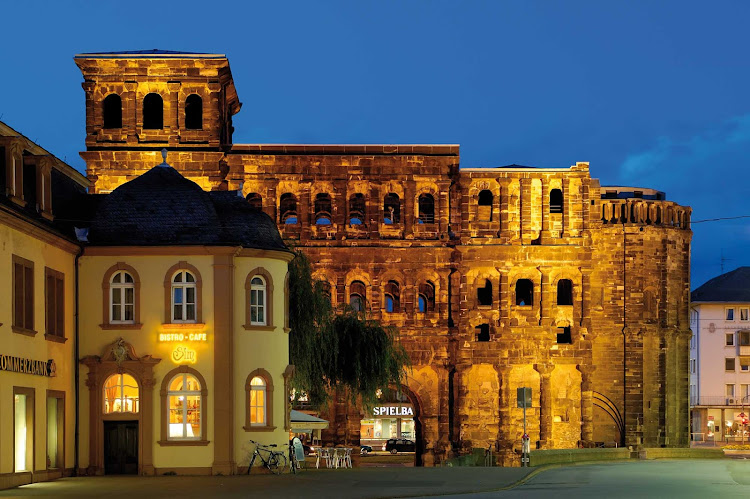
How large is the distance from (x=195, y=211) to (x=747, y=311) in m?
98.7

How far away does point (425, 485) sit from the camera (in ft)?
129

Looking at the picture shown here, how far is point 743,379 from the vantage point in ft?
443

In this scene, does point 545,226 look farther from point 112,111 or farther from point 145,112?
point 112,111

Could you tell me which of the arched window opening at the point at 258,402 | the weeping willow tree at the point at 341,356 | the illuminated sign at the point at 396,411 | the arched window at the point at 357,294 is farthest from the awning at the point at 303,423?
the illuminated sign at the point at 396,411

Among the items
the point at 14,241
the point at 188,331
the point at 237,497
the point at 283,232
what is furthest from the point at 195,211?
the point at 283,232

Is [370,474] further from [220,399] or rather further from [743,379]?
A: [743,379]

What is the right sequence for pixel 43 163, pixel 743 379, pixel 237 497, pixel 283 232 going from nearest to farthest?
pixel 237 497, pixel 43 163, pixel 283 232, pixel 743 379

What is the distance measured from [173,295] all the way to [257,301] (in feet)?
8.84

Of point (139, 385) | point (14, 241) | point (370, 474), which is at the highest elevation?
point (14, 241)

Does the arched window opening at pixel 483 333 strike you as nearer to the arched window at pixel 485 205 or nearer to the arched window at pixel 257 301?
the arched window at pixel 485 205

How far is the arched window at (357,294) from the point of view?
7575 centimetres

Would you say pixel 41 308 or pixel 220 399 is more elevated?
pixel 41 308

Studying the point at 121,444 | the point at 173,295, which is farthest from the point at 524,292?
the point at 121,444

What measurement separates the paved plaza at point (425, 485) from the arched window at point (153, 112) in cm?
2887
